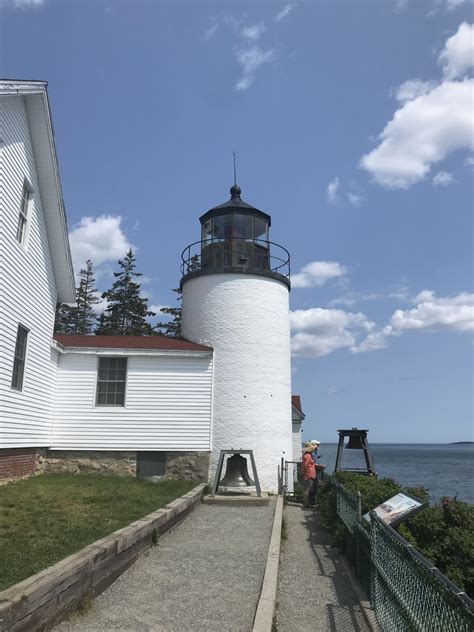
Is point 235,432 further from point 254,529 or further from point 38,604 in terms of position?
point 38,604

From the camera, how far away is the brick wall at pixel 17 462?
12.2 metres

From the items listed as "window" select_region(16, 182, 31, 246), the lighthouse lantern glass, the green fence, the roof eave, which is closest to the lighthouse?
the lighthouse lantern glass

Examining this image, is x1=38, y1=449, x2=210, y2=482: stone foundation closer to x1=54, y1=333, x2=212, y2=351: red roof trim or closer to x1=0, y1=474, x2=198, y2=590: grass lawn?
x1=0, y1=474, x2=198, y2=590: grass lawn

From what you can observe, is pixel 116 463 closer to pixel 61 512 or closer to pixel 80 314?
pixel 61 512

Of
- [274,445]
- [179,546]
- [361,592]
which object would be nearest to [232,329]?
[274,445]

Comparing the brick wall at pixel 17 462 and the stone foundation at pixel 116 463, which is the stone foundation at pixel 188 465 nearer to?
the stone foundation at pixel 116 463

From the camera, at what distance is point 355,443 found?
1747cm

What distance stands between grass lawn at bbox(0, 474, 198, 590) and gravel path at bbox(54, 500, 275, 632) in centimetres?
72

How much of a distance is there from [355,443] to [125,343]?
8.40 metres

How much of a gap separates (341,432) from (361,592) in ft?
37.1

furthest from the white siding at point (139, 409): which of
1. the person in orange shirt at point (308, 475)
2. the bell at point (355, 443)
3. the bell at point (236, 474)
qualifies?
the bell at point (355, 443)

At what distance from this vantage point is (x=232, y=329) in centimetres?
1705

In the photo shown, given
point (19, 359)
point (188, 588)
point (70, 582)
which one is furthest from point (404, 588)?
point (19, 359)

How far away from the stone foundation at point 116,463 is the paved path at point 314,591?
5.83 m
